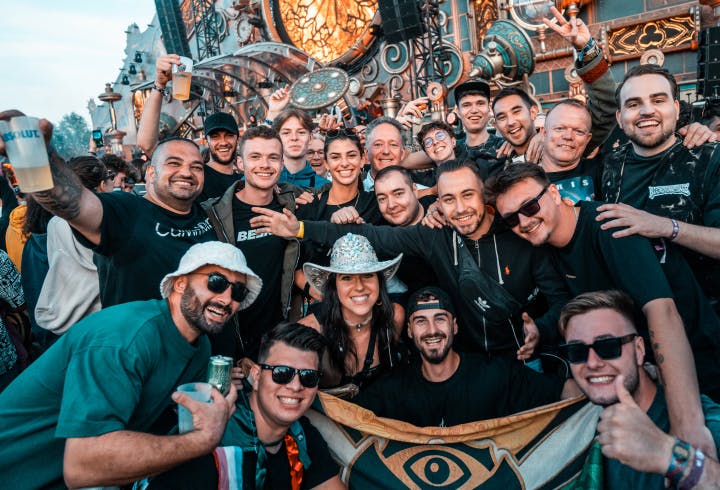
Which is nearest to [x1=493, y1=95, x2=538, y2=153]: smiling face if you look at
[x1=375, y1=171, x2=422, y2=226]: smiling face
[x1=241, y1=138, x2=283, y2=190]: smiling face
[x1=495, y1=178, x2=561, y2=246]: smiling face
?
[x1=375, y1=171, x2=422, y2=226]: smiling face

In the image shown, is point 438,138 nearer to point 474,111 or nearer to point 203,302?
point 474,111

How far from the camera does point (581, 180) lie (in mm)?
3762

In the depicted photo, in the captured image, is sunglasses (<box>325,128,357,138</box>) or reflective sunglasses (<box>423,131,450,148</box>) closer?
sunglasses (<box>325,128,357,138</box>)

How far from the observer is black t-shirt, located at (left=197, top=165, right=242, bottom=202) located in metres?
4.68

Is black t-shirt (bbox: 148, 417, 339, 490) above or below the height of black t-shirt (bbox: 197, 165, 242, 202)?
below

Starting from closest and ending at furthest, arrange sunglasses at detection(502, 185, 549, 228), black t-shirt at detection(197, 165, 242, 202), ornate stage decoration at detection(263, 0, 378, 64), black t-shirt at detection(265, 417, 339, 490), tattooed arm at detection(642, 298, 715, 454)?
tattooed arm at detection(642, 298, 715, 454) → black t-shirt at detection(265, 417, 339, 490) → sunglasses at detection(502, 185, 549, 228) → black t-shirt at detection(197, 165, 242, 202) → ornate stage decoration at detection(263, 0, 378, 64)

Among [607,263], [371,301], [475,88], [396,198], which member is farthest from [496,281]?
[475,88]

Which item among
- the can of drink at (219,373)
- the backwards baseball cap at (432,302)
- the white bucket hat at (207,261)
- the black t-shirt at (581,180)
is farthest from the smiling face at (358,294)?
the black t-shirt at (581,180)

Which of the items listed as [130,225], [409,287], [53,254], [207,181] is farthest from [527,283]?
[53,254]

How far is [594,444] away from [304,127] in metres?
4.18

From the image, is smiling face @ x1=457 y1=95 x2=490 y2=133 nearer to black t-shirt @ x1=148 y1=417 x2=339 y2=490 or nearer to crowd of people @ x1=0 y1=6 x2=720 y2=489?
crowd of people @ x1=0 y1=6 x2=720 y2=489

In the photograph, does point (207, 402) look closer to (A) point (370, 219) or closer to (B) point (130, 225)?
(B) point (130, 225)

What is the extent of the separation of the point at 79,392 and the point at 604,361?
247 centimetres

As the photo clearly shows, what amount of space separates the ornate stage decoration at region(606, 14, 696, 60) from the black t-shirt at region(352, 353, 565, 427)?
38.7ft
